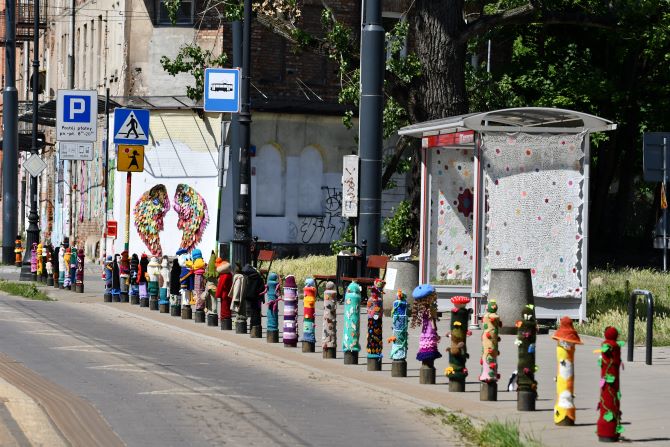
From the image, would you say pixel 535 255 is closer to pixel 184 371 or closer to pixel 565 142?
pixel 565 142

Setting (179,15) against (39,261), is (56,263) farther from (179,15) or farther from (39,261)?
(179,15)

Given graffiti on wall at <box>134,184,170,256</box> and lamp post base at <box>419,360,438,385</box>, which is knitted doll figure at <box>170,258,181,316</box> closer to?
lamp post base at <box>419,360,438,385</box>

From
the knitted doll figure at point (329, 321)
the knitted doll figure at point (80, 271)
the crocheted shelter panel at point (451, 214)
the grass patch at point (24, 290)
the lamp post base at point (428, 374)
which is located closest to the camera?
the lamp post base at point (428, 374)

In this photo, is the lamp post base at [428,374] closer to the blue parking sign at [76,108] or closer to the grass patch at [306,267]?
the blue parking sign at [76,108]

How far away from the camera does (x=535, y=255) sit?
2144 centimetres

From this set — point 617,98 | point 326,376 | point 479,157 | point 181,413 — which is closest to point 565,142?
point 479,157

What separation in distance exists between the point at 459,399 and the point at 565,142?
8673 mm

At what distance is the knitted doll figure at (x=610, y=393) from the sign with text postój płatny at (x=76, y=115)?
20.3 metres


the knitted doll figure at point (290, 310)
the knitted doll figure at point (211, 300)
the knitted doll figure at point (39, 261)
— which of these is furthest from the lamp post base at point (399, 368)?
the knitted doll figure at point (39, 261)

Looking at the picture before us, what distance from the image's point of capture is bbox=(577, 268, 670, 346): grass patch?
798 inches

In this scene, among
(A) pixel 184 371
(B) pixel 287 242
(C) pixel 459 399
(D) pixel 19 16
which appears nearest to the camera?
(C) pixel 459 399

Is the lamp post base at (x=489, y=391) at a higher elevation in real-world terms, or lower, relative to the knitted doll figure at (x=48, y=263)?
lower

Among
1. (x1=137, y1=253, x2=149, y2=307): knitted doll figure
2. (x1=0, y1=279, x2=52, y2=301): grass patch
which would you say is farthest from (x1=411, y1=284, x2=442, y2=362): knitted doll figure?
(x1=0, y1=279, x2=52, y2=301): grass patch

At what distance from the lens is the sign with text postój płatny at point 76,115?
29953 mm
